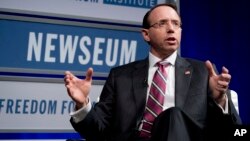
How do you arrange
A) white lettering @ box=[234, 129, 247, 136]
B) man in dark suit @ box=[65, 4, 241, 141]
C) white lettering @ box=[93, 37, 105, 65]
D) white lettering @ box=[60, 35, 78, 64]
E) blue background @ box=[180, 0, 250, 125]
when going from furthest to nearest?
blue background @ box=[180, 0, 250, 125], white lettering @ box=[93, 37, 105, 65], white lettering @ box=[60, 35, 78, 64], man in dark suit @ box=[65, 4, 241, 141], white lettering @ box=[234, 129, 247, 136]

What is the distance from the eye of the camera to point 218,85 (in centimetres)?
219

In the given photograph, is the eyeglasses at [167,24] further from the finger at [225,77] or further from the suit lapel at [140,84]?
the finger at [225,77]

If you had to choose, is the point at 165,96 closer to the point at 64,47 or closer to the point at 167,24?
the point at 167,24

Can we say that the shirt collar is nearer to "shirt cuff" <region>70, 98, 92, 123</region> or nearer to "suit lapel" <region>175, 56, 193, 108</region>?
"suit lapel" <region>175, 56, 193, 108</region>

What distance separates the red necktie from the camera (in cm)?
243

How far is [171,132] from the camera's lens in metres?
2.02

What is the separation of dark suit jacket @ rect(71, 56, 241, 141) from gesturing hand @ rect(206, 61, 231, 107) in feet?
0.13

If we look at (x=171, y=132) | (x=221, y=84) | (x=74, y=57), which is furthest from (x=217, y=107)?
(x=74, y=57)

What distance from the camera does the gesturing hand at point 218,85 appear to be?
2.16 meters

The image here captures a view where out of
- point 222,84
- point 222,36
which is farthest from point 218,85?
point 222,36

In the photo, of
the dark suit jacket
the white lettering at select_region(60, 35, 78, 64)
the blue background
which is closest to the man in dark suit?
the dark suit jacket

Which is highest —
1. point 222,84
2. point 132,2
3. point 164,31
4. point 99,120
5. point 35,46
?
point 132,2

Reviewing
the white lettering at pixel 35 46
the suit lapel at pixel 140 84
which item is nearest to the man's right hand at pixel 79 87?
the suit lapel at pixel 140 84

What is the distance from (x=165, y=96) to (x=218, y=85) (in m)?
0.39
